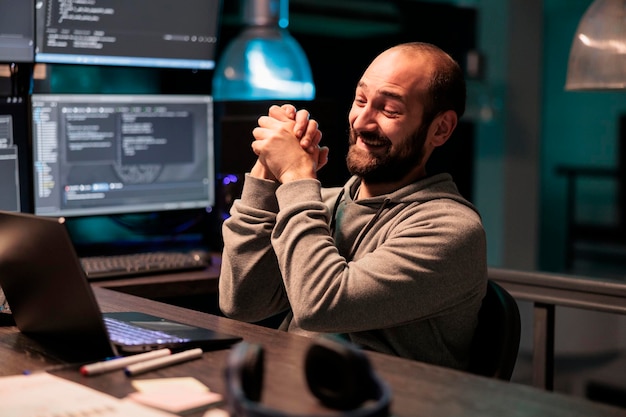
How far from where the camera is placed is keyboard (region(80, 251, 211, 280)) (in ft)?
8.36

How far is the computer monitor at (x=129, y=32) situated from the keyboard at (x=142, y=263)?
65cm

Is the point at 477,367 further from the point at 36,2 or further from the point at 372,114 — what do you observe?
the point at 36,2

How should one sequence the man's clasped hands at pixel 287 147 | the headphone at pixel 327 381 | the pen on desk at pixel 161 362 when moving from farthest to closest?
the man's clasped hands at pixel 287 147, the pen on desk at pixel 161 362, the headphone at pixel 327 381

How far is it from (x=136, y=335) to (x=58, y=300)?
0.47 ft

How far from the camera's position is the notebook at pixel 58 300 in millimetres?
1357

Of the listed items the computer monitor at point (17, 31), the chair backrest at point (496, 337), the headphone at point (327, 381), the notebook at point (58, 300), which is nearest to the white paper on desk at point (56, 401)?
Result: the notebook at point (58, 300)

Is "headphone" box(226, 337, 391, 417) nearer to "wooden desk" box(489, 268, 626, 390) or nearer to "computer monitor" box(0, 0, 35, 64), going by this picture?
"wooden desk" box(489, 268, 626, 390)

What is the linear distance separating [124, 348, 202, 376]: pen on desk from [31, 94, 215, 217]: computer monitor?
152cm

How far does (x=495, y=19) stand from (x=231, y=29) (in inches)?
103

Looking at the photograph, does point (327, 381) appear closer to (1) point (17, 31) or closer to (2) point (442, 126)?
(2) point (442, 126)

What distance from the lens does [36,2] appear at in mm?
2771

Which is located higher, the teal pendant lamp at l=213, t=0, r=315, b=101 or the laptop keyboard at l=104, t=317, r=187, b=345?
the teal pendant lamp at l=213, t=0, r=315, b=101

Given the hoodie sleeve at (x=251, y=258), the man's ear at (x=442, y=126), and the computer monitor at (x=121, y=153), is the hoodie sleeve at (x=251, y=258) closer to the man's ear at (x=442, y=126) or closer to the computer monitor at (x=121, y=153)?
the man's ear at (x=442, y=126)

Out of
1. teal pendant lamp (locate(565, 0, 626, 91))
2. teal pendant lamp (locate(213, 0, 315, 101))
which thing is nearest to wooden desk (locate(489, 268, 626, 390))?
teal pendant lamp (locate(565, 0, 626, 91))
